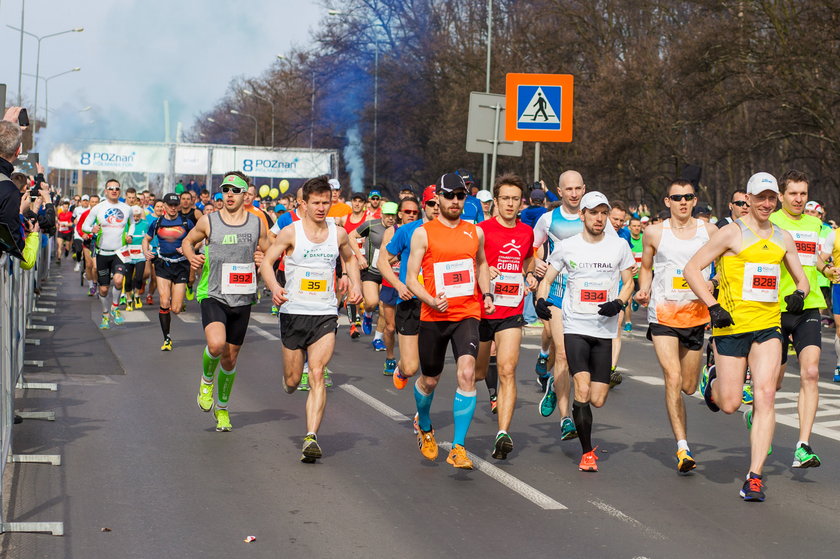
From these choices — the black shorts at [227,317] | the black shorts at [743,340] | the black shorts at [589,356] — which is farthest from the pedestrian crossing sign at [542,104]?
the black shorts at [743,340]

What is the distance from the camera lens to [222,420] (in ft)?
32.5

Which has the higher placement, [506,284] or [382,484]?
[506,284]

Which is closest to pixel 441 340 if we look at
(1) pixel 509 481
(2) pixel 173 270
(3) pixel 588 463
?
(1) pixel 509 481

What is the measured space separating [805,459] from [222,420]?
4198 mm

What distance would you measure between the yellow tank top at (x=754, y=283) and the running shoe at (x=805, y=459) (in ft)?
3.03

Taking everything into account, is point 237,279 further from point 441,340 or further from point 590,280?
point 590,280

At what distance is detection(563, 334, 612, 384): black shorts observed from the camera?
863 cm

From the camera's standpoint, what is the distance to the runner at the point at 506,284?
8.78 meters

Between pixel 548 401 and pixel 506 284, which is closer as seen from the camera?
pixel 506 284

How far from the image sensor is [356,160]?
60.7m

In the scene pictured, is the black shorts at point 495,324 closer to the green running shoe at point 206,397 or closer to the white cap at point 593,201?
the white cap at point 593,201

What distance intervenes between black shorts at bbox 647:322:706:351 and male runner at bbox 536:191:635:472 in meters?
0.31

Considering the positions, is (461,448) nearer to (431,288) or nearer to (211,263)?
(431,288)

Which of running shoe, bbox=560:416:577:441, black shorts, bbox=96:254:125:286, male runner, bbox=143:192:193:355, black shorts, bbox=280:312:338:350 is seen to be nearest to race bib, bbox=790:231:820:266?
running shoe, bbox=560:416:577:441
